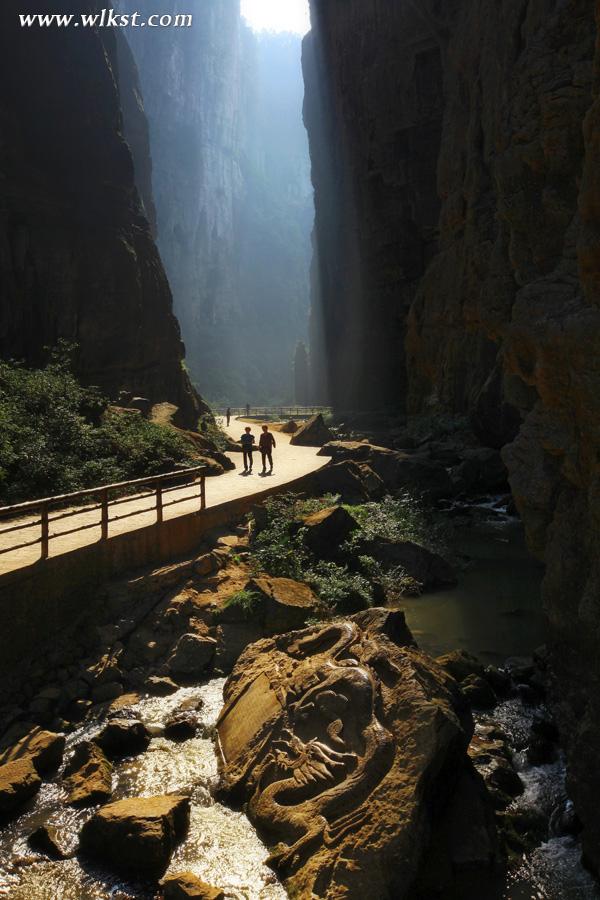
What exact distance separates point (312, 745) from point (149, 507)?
7.31 meters

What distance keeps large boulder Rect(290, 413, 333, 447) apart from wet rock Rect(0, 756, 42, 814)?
22.7m

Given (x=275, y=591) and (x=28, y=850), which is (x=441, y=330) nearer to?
(x=275, y=591)

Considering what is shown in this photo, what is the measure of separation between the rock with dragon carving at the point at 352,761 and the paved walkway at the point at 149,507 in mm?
3831

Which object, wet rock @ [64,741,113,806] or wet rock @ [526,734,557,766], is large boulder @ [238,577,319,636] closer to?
wet rock @ [64,741,113,806]

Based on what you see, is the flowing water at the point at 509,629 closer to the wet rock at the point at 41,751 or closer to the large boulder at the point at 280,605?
the large boulder at the point at 280,605

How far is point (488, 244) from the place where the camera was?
2111 cm

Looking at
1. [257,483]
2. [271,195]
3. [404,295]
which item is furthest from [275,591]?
[271,195]

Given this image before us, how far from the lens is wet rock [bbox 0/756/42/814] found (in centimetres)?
562

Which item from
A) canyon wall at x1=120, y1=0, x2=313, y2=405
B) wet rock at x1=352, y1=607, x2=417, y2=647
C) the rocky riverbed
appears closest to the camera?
the rocky riverbed

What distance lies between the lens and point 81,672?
8086 millimetres

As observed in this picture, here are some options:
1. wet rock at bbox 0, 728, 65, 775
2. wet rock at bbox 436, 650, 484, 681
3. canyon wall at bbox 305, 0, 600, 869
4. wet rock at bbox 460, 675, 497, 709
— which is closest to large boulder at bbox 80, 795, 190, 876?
wet rock at bbox 0, 728, 65, 775

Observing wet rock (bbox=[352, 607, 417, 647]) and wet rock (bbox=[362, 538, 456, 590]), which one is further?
wet rock (bbox=[362, 538, 456, 590])

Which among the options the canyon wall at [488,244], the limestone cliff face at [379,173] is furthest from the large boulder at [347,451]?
the limestone cliff face at [379,173]

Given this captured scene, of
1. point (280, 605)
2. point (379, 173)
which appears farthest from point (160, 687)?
point (379, 173)
